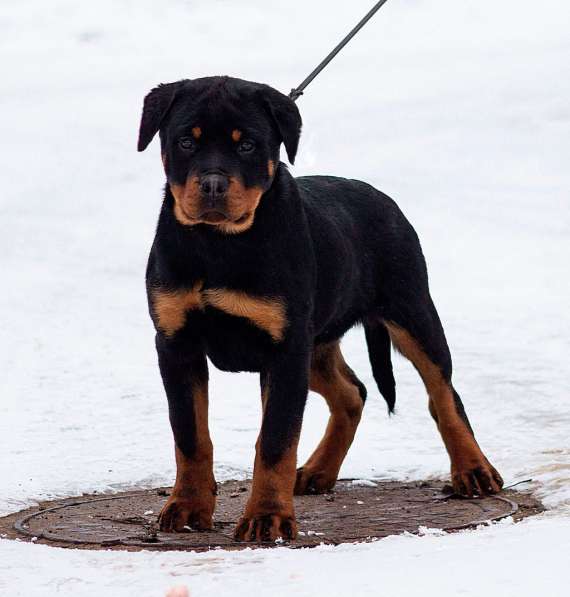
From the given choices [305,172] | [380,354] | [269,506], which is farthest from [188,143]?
[305,172]

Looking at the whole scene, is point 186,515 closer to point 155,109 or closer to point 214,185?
point 214,185

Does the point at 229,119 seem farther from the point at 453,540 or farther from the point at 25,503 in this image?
the point at 25,503

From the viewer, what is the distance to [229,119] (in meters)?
4.28

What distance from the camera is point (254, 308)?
4359 mm

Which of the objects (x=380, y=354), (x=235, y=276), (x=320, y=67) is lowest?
(x=380, y=354)

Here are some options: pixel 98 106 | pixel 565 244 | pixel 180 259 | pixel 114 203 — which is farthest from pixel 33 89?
pixel 180 259

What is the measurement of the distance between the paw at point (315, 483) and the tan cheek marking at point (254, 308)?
4.39 feet

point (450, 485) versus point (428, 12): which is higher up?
point (428, 12)

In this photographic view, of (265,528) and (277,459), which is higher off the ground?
(277,459)

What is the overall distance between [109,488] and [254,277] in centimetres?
171

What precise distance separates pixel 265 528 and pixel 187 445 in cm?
52

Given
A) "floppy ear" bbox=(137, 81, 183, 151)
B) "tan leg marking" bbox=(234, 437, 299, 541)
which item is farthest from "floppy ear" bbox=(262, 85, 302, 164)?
"tan leg marking" bbox=(234, 437, 299, 541)

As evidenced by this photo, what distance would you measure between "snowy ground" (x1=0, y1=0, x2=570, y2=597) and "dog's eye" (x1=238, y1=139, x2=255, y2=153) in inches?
52.7

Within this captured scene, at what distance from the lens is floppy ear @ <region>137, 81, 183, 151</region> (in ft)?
14.5
